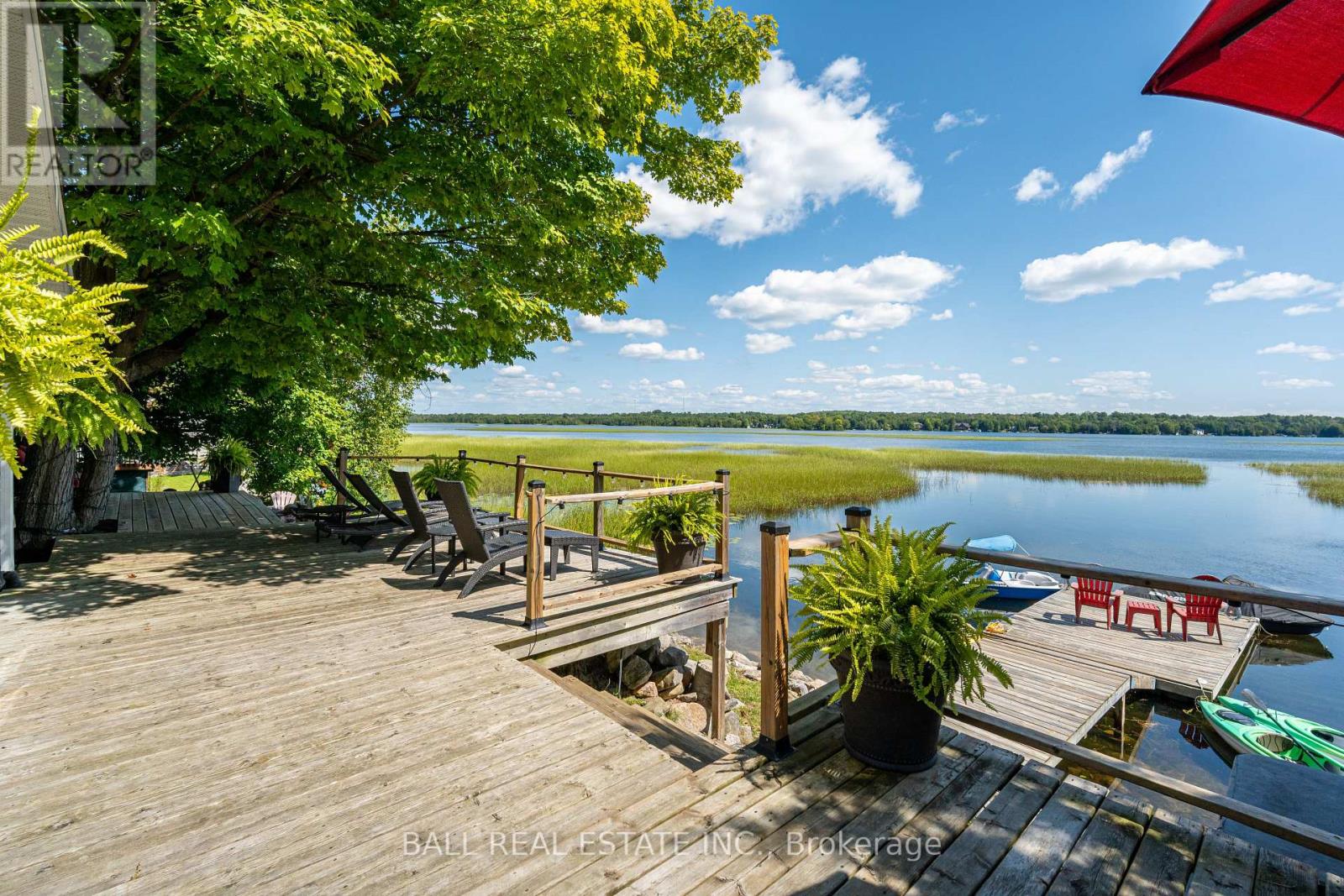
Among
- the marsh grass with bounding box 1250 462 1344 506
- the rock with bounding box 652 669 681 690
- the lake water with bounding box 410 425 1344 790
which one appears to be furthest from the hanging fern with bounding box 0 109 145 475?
the marsh grass with bounding box 1250 462 1344 506

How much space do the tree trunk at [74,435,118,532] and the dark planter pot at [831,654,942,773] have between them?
1120cm

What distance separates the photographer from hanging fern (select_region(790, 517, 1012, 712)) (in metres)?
2.54

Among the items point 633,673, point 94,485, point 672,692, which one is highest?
point 94,485

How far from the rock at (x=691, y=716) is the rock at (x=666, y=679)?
1.69ft

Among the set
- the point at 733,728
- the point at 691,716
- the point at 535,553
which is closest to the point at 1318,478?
the point at 733,728

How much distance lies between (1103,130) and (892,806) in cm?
1804

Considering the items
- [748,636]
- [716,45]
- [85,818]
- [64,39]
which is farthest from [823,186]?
[85,818]

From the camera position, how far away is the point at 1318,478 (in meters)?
39.1

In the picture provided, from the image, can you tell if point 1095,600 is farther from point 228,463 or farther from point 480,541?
point 228,463

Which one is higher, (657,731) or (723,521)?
(723,521)

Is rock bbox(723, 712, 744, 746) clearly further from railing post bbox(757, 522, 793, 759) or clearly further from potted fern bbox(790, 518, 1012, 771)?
potted fern bbox(790, 518, 1012, 771)

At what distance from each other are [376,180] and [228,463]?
10841 mm

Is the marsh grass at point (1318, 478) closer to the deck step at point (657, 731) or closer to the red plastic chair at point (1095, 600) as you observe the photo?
the red plastic chair at point (1095, 600)

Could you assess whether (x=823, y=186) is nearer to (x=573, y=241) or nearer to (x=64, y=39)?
(x=573, y=241)
